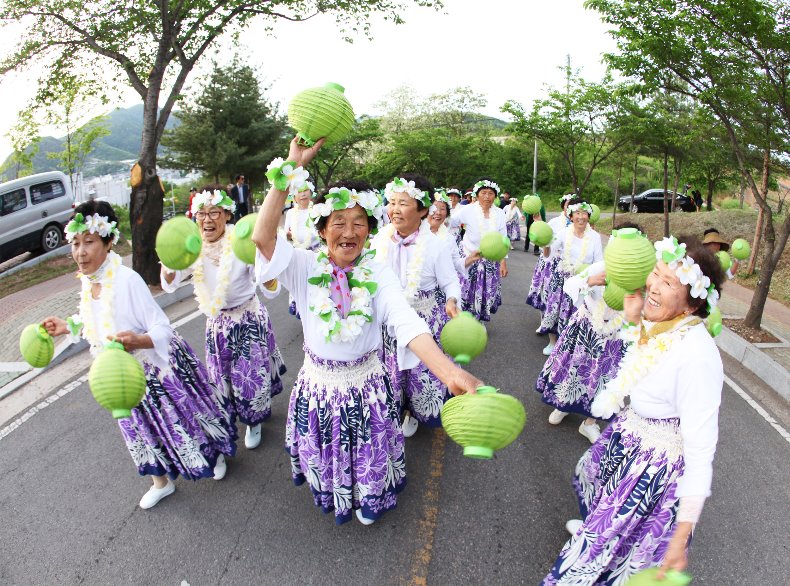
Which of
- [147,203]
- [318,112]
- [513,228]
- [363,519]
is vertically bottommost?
[363,519]

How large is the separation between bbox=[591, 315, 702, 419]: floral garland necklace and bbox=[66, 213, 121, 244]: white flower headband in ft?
10.1

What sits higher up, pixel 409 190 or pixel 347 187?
pixel 347 187

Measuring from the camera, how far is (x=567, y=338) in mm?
4457

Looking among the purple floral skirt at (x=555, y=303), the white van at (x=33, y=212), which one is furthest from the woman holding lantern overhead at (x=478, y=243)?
the white van at (x=33, y=212)

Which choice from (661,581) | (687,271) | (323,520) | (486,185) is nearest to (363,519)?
(323,520)

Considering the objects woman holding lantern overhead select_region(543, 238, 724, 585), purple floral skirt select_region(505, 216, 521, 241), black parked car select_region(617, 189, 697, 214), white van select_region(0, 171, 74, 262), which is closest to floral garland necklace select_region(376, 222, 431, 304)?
woman holding lantern overhead select_region(543, 238, 724, 585)

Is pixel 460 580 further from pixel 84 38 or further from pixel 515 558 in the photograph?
pixel 84 38

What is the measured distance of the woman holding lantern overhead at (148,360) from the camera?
3.06 metres

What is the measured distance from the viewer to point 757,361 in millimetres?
5992

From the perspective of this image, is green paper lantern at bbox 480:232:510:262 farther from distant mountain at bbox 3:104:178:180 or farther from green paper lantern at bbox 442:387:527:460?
distant mountain at bbox 3:104:178:180

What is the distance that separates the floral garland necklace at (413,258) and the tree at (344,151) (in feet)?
58.9

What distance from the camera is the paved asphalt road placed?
9.60 feet

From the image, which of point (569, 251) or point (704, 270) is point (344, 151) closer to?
point (569, 251)

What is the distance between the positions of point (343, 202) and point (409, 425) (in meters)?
2.57
